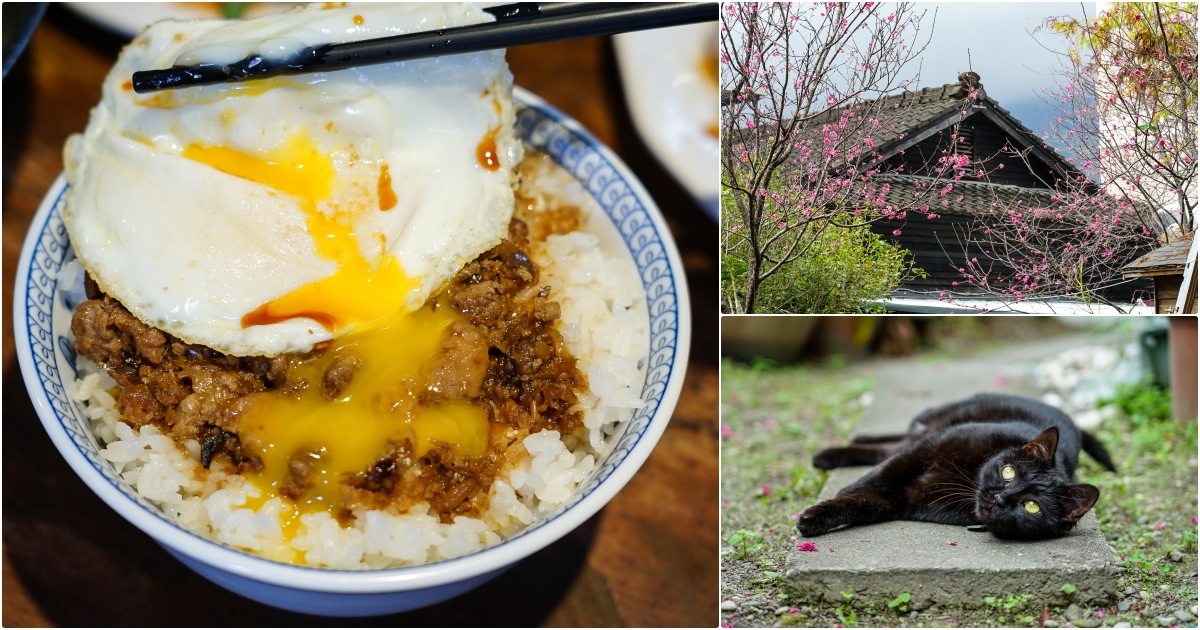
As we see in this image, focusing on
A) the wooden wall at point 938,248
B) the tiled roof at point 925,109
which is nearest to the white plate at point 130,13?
the tiled roof at point 925,109

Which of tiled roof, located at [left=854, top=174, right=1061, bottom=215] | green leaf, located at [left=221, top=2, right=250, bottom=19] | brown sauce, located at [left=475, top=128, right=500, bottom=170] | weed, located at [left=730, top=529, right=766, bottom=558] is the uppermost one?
green leaf, located at [left=221, top=2, right=250, bottom=19]

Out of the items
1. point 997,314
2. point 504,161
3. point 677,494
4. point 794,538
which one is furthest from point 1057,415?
point 504,161

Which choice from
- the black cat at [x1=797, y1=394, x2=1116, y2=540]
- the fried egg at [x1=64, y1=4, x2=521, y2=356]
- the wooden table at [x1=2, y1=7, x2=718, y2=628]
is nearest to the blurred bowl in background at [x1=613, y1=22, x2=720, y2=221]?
the wooden table at [x1=2, y1=7, x2=718, y2=628]

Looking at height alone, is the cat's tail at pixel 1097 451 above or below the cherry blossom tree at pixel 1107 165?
below

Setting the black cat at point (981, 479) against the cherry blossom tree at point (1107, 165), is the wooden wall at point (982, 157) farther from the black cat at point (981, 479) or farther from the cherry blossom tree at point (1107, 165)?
the black cat at point (981, 479)

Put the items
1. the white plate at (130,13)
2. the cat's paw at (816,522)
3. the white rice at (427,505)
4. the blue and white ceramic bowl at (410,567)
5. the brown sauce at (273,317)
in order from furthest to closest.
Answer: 1. the white plate at (130,13)
2. the cat's paw at (816,522)
3. the brown sauce at (273,317)
4. the white rice at (427,505)
5. the blue and white ceramic bowl at (410,567)

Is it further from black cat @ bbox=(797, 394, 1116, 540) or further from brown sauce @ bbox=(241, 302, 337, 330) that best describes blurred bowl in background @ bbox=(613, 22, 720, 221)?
brown sauce @ bbox=(241, 302, 337, 330)

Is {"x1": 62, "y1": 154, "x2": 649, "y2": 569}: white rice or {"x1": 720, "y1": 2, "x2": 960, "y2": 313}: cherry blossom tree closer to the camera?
{"x1": 62, "y1": 154, "x2": 649, "y2": 569}: white rice
